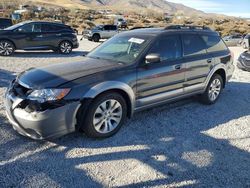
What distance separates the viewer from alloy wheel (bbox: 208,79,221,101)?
6.50 m

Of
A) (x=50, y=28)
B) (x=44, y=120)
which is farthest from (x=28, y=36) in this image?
(x=44, y=120)

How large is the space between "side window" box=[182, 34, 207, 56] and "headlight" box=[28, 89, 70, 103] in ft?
8.80

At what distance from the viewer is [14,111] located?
166 inches

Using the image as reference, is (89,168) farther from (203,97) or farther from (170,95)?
(203,97)

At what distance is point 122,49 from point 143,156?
2.12 metres

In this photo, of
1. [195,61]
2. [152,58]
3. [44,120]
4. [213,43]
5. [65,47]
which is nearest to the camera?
[44,120]

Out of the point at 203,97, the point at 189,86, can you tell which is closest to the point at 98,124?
the point at 189,86

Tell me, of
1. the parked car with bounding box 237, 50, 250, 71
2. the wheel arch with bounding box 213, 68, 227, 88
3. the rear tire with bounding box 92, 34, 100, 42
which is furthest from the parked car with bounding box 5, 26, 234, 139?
the rear tire with bounding box 92, 34, 100, 42

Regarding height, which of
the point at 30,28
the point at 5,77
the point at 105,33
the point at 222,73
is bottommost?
the point at 105,33

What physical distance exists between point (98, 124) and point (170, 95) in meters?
1.61

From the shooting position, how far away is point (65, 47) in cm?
1514

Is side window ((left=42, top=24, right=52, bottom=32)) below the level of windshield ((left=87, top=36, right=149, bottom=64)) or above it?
below

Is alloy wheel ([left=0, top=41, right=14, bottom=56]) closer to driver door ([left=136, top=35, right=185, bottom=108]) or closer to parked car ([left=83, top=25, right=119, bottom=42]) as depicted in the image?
driver door ([left=136, top=35, right=185, bottom=108])

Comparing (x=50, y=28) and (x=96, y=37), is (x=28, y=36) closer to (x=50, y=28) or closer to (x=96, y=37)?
(x=50, y=28)
